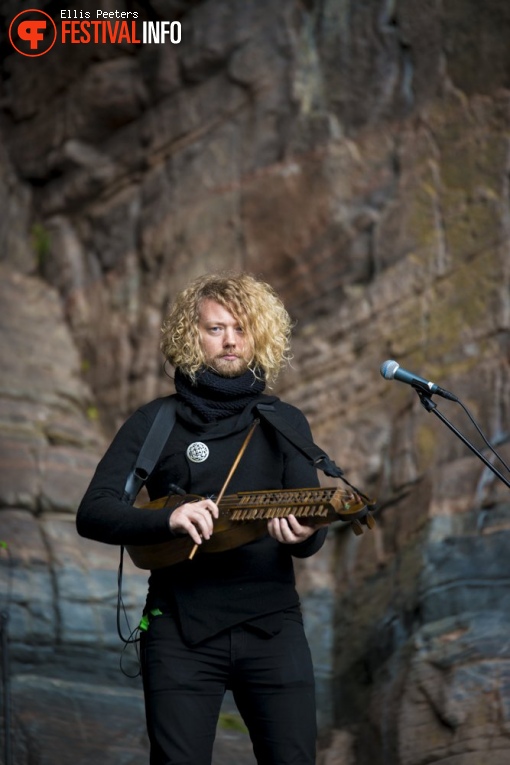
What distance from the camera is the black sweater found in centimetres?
261

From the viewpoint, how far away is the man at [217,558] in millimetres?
2557

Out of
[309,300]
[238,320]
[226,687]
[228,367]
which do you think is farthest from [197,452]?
[309,300]

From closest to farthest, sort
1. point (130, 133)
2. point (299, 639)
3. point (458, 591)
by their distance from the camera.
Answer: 1. point (299, 639)
2. point (458, 591)
3. point (130, 133)

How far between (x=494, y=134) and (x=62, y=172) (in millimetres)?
3432

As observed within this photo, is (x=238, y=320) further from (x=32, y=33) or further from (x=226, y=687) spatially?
(x=32, y=33)

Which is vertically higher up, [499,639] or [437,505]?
[437,505]

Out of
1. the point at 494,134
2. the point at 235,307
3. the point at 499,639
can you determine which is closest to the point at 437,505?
the point at 499,639

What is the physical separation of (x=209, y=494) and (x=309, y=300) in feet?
15.5

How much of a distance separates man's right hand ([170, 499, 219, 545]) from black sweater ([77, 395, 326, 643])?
0.04 metres

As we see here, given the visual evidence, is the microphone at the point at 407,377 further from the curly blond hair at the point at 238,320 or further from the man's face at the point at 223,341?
the man's face at the point at 223,341

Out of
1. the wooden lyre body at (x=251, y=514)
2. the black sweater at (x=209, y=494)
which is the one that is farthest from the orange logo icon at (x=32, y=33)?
the wooden lyre body at (x=251, y=514)

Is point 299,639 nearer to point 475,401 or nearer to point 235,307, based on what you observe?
point 235,307

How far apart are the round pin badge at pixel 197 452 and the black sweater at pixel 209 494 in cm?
1

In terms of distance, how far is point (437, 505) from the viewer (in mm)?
5715
